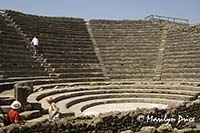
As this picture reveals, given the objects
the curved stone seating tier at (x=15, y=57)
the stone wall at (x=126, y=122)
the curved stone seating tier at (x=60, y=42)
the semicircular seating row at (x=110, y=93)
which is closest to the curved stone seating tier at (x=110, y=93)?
the semicircular seating row at (x=110, y=93)

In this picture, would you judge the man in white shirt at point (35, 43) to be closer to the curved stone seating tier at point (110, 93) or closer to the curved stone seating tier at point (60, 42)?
the curved stone seating tier at point (60, 42)

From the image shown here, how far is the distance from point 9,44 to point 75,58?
14.1 ft

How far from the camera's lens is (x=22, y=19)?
73.6ft

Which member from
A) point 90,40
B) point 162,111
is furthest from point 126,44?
point 162,111

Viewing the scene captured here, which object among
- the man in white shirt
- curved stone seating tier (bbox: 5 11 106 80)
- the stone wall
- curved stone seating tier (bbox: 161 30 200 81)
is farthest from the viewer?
the man in white shirt

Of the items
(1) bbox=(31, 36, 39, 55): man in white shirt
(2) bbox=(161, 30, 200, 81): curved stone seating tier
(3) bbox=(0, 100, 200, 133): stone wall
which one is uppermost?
(1) bbox=(31, 36, 39, 55): man in white shirt

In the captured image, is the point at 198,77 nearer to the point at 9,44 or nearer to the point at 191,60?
the point at 191,60

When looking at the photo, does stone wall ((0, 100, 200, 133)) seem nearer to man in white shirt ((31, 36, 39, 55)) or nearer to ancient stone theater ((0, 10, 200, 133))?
ancient stone theater ((0, 10, 200, 133))

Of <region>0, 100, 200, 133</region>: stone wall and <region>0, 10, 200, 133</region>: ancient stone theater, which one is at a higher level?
<region>0, 10, 200, 133</region>: ancient stone theater

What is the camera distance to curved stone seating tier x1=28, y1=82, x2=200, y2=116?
43.7ft

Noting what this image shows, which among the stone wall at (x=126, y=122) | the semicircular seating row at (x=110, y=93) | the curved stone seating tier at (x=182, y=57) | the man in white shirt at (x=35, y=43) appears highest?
the man in white shirt at (x=35, y=43)

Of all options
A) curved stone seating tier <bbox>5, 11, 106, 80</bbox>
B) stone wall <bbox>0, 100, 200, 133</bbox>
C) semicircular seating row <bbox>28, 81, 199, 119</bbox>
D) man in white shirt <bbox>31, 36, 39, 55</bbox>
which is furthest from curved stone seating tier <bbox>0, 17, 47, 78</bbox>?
stone wall <bbox>0, 100, 200, 133</bbox>

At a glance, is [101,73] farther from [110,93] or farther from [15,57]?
[15,57]

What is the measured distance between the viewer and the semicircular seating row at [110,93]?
1330 cm
